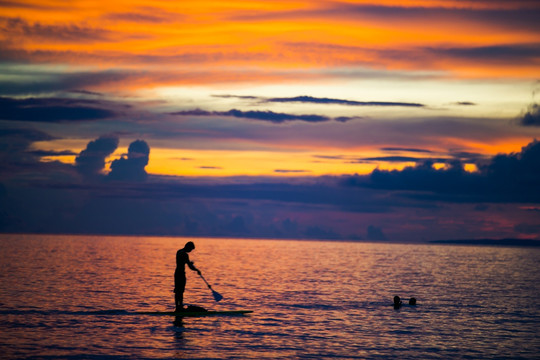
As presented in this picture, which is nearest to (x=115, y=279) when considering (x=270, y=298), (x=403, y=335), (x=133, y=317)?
(x=270, y=298)

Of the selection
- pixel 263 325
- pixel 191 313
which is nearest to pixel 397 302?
pixel 263 325

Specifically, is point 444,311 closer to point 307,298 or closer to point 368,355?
point 307,298

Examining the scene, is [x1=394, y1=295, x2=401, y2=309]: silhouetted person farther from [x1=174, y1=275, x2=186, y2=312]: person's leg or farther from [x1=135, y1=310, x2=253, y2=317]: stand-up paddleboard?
[x1=174, y1=275, x2=186, y2=312]: person's leg

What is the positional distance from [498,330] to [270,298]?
54.9ft

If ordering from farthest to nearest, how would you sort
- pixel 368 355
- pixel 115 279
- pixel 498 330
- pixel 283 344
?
pixel 115 279 → pixel 498 330 → pixel 283 344 → pixel 368 355

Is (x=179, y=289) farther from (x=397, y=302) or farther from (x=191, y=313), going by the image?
(x=397, y=302)

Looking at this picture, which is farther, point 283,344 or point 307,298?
point 307,298

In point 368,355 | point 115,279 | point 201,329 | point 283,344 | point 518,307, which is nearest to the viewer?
point 368,355

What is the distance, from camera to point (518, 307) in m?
44.6

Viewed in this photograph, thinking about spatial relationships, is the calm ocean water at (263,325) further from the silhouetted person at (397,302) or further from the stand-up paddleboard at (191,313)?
the silhouetted person at (397,302)

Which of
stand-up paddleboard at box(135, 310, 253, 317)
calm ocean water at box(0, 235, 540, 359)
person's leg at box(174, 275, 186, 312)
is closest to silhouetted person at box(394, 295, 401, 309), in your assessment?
calm ocean water at box(0, 235, 540, 359)

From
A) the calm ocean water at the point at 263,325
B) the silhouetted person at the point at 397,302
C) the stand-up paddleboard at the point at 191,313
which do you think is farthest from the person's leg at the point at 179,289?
the silhouetted person at the point at 397,302

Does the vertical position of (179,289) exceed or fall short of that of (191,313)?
it exceeds it

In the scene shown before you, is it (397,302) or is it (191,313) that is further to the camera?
(397,302)
